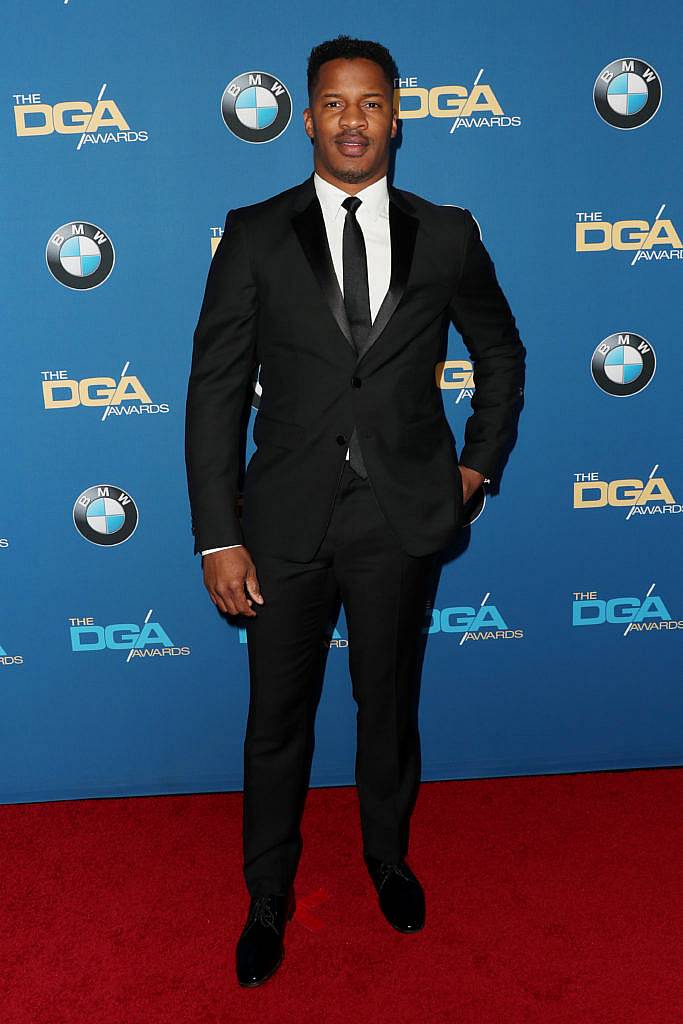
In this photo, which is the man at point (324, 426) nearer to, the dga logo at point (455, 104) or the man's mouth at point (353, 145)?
the man's mouth at point (353, 145)

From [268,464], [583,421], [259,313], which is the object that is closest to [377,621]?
[268,464]

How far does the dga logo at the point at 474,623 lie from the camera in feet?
9.69

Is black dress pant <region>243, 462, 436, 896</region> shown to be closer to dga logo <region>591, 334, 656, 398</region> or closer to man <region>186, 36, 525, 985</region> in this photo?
man <region>186, 36, 525, 985</region>

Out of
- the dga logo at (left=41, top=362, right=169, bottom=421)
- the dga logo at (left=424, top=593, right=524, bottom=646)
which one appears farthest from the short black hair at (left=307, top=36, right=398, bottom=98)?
the dga logo at (left=424, top=593, right=524, bottom=646)

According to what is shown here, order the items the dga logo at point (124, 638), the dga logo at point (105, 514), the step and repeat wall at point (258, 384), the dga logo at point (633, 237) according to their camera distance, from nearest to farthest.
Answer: the step and repeat wall at point (258, 384) < the dga logo at point (633, 237) < the dga logo at point (105, 514) < the dga logo at point (124, 638)

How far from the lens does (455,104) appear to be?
255cm

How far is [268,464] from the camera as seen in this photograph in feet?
7.25

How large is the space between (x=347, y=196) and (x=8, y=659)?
1744 millimetres

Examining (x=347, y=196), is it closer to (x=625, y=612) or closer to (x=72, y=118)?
(x=72, y=118)

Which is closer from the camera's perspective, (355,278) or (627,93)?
(355,278)

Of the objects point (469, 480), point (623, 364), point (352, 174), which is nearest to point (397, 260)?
point (352, 174)

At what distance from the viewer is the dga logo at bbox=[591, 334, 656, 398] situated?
2.75m

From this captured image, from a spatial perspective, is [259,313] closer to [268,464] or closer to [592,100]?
[268,464]

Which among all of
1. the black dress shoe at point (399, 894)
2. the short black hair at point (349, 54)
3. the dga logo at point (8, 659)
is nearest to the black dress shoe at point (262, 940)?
the black dress shoe at point (399, 894)
